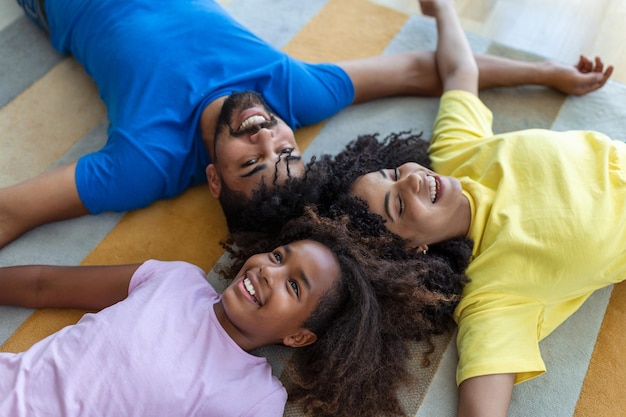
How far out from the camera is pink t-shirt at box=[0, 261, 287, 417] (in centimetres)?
99

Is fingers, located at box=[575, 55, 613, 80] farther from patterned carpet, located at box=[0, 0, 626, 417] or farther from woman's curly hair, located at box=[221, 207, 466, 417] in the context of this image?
woman's curly hair, located at box=[221, 207, 466, 417]

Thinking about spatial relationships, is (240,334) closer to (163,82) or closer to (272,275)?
(272,275)

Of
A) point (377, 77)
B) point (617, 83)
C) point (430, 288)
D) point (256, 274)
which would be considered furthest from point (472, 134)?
point (256, 274)

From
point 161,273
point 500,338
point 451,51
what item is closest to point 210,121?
point 161,273

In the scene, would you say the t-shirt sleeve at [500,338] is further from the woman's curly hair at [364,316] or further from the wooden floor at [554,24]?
the wooden floor at [554,24]

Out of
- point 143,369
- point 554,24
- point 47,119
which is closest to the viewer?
point 143,369

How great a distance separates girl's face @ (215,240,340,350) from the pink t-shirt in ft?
0.23

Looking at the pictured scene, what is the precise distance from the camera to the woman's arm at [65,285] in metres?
1.20

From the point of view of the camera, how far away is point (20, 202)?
1335mm

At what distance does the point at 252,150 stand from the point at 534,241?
0.65 metres

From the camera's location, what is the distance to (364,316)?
1.06 m

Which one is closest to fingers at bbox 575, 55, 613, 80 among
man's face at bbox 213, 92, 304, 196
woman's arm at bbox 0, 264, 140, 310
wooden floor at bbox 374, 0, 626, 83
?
wooden floor at bbox 374, 0, 626, 83

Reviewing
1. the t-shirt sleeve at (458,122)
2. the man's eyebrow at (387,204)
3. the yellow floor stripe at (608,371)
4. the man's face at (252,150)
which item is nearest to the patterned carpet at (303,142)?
the yellow floor stripe at (608,371)

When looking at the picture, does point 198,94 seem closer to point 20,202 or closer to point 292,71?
point 292,71
